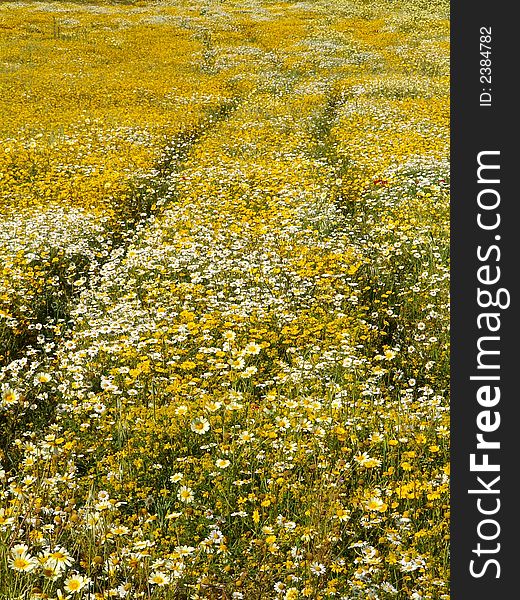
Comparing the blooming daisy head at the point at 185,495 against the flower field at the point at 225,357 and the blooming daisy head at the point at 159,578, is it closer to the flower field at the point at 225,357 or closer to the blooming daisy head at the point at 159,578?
the flower field at the point at 225,357

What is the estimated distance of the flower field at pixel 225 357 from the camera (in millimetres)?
4359

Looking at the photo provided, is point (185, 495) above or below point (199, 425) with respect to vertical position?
below

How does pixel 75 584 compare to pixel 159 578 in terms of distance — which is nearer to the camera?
pixel 75 584

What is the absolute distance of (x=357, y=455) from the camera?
5.27 meters

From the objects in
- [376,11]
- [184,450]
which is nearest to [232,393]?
[184,450]

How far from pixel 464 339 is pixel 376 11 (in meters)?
47.9

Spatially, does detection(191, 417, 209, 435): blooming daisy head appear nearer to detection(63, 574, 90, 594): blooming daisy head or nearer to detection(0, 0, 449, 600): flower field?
detection(0, 0, 449, 600): flower field

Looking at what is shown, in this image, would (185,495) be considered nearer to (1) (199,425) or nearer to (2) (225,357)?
(1) (199,425)

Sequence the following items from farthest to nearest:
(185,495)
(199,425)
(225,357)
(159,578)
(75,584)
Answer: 1. (225,357)
2. (199,425)
3. (185,495)
4. (159,578)
5. (75,584)

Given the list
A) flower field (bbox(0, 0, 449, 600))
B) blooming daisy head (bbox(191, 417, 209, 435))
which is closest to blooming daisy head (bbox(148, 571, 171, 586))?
flower field (bbox(0, 0, 449, 600))

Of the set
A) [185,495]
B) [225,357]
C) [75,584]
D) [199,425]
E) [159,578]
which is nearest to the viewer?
[75,584]

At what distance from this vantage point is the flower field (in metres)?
4.36

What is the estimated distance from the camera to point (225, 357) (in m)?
7.25

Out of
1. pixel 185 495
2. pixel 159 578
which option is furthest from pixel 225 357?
pixel 159 578
